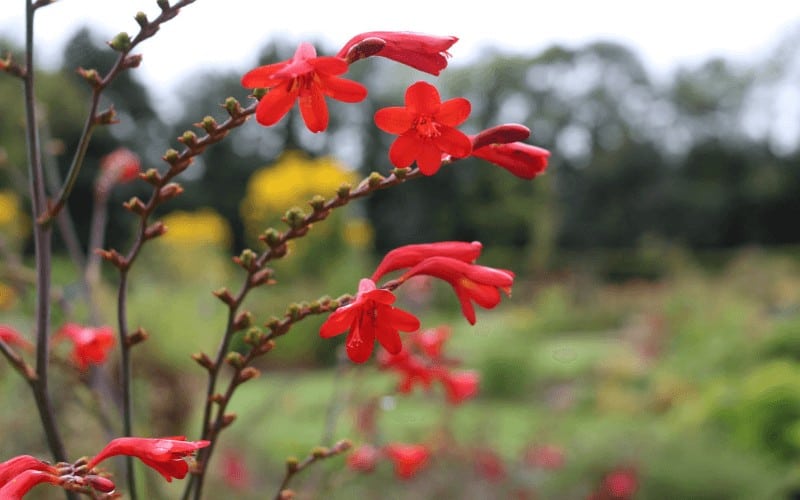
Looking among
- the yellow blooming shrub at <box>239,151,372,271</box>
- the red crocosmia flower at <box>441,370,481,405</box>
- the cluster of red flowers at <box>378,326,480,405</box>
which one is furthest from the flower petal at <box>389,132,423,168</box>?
the yellow blooming shrub at <box>239,151,372,271</box>

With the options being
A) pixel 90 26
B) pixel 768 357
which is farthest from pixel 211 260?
pixel 768 357

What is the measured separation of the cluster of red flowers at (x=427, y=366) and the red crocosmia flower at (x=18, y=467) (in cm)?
65

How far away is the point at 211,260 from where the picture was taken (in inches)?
665

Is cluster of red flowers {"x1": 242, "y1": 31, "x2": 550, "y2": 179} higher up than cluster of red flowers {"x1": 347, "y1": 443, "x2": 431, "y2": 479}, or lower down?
higher up

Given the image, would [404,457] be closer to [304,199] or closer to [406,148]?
[406,148]

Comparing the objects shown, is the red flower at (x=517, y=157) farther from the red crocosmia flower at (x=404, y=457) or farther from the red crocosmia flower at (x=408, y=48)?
the red crocosmia flower at (x=404, y=457)

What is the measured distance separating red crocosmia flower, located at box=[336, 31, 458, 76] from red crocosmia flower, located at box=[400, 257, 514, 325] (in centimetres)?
21

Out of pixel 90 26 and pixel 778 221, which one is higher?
pixel 90 26

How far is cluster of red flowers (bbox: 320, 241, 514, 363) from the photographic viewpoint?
78 cm

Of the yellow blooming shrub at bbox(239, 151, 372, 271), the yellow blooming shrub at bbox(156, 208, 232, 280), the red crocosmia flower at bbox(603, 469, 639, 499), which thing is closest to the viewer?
the red crocosmia flower at bbox(603, 469, 639, 499)

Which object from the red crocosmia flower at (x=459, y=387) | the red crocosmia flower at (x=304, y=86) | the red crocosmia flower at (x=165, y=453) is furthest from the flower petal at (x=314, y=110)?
the red crocosmia flower at (x=459, y=387)

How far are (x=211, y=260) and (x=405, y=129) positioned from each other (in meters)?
16.6

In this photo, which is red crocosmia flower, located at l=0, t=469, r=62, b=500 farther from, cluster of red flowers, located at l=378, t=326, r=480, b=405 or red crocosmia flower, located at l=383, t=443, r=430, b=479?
red crocosmia flower, located at l=383, t=443, r=430, b=479

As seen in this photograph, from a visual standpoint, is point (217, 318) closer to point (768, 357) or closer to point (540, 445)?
point (540, 445)
